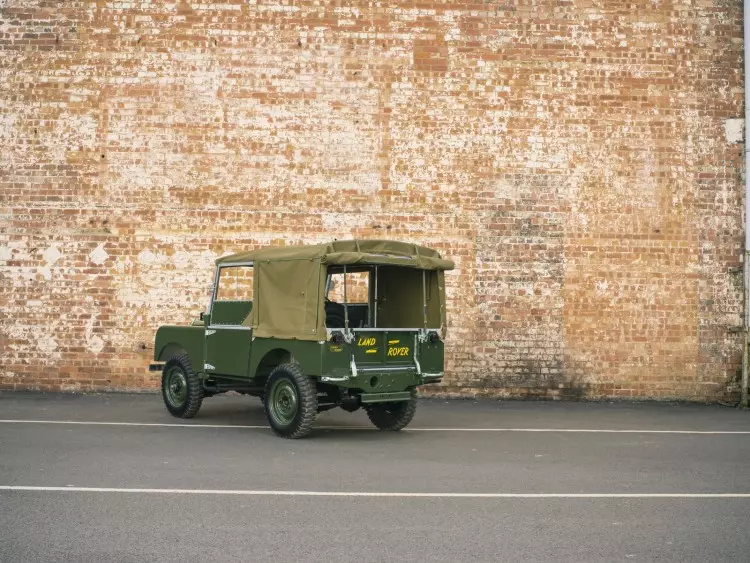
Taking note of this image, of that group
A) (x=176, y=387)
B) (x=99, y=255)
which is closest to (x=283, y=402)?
(x=176, y=387)

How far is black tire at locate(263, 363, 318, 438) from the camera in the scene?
9602 mm

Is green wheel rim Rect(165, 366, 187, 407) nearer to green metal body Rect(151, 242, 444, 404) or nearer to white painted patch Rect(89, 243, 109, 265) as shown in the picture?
green metal body Rect(151, 242, 444, 404)

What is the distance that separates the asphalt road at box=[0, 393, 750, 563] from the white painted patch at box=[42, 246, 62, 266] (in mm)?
3941

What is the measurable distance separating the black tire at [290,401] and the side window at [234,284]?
1.43 metres

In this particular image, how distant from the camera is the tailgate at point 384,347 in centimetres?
984

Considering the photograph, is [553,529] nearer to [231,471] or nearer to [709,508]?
[709,508]

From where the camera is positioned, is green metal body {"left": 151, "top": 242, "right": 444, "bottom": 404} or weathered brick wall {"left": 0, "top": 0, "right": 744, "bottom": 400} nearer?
green metal body {"left": 151, "top": 242, "right": 444, "bottom": 404}

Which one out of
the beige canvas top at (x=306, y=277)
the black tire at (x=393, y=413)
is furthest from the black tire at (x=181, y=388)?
the black tire at (x=393, y=413)

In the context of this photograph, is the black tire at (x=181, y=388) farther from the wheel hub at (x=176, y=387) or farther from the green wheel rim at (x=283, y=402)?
the green wheel rim at (x=283, y=402)

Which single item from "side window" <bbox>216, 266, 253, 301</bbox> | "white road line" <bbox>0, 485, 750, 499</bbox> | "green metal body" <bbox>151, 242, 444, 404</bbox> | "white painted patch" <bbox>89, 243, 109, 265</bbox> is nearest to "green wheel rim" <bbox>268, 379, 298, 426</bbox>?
"green metal body" <bbox>151, 242, 444, 404</bbox>

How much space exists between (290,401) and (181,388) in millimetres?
2508

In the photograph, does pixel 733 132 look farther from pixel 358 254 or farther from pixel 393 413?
pixel 358 254

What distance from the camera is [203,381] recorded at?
37.2ft

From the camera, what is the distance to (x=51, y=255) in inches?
591
